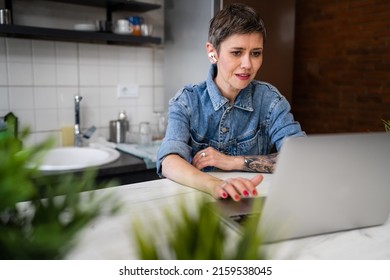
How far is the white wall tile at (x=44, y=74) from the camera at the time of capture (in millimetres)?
2174

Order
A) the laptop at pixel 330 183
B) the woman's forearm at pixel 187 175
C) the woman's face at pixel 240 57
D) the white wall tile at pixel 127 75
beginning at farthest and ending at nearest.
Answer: the white wall tile at pixel 127 75 → the woman's face at pixel 240 57 → the woman's forearm at pixel 187 175 → the laptop at pixel 330 183

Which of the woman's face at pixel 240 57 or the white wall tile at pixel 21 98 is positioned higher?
the woman's face at pixel 240 57

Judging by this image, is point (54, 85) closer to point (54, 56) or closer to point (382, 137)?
point (54, 56)

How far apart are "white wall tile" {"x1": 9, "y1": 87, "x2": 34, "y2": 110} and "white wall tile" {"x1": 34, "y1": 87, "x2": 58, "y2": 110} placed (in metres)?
0.03

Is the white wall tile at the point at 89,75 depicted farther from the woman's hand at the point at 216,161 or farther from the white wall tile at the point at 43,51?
the woman's hand at the point at 216,161

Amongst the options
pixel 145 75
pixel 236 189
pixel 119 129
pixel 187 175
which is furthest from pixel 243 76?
pixel 145 75

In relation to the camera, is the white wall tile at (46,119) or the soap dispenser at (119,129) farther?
the soap dispenser at (119,129)

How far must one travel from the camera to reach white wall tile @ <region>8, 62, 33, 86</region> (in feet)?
6.84

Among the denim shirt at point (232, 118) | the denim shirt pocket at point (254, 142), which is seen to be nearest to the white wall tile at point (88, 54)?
the denim shirt at point (232, 118)

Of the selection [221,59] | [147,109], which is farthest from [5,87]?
[221,59]

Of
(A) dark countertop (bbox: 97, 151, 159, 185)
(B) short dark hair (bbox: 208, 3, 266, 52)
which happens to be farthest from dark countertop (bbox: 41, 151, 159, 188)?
(B) short dark hair (bbox: 208, 3, 266, 52)

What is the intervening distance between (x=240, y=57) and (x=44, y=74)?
1323 mm

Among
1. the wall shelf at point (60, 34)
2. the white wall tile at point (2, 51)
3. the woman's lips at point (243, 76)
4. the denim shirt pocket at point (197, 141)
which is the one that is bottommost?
the denim shirt pocket at point (197, 141)

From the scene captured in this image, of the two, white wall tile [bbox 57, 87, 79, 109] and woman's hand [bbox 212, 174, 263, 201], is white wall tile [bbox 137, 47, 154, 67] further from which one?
woman's hand [bbox 212, 174, 263, 201]
